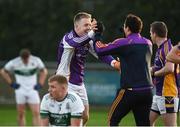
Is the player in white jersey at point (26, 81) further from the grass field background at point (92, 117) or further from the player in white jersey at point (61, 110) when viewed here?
the player in white jersey at point (61, 110)

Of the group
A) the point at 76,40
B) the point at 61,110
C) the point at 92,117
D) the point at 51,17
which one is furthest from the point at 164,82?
the point at 51,17

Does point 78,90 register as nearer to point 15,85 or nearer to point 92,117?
point 15,85

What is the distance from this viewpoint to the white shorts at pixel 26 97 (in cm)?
1898

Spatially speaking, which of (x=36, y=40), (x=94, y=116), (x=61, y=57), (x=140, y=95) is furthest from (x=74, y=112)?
(x=36, y=40)

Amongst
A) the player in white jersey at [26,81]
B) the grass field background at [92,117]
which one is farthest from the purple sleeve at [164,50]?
the player in white jersey at [26,81]

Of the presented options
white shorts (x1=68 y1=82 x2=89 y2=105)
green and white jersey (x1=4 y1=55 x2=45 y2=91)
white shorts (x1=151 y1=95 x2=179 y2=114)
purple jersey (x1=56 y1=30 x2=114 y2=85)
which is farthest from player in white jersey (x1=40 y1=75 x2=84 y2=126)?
green and white jersey (x1=4 y1=55 x2=45 y2=91)

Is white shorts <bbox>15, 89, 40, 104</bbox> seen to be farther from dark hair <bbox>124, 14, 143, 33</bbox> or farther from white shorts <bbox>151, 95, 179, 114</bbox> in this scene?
dark hair <bbox>124, 14, 143, 33</bbox>

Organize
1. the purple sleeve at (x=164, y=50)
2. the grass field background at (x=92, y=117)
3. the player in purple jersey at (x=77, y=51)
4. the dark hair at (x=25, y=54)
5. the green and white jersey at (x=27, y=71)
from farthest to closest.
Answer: the grass field background at (x=92, y=117)
the green and white jersey at (x=27, y=71)
the dark hair at (x=25, y=54)
the purple sleeve at (x=164, y=50)
the player in purple jersey at (x=77, y=51)

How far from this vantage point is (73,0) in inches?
1458

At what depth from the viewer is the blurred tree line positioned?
33.6 metres

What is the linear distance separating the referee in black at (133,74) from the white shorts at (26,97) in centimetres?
787

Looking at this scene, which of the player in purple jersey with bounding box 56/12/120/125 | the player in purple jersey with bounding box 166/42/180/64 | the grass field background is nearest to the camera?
the player in purple jersey with bounding box 166/42/180/64

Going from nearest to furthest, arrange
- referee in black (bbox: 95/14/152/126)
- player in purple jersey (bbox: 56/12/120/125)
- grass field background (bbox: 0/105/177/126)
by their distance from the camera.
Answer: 1. referee in black (bbox: 95/14/152/126)
2. player in purple jersey (bbox: 56/12/120/125)
3. grass field background (bbox: 0/105/177/126)

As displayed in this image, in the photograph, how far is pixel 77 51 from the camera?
12250 mm
